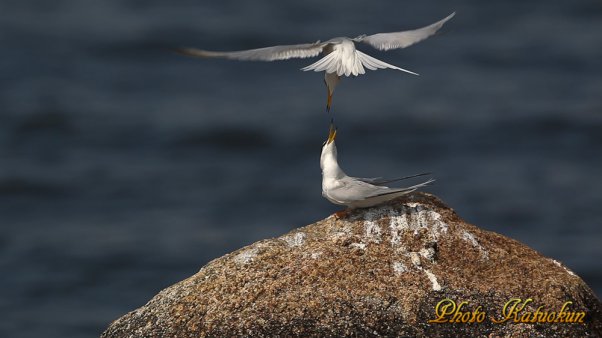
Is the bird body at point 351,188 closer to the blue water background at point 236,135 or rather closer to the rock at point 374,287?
the rock at point 374,287

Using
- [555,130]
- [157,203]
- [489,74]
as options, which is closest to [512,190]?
[555,130]

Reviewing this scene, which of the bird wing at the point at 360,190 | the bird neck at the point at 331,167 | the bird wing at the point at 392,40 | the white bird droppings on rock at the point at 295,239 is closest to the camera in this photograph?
the white bird droppings on rock at the point at 295,239

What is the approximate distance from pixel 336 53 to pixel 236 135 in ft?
36.6

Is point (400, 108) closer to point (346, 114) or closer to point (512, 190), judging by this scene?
point (346, 114)

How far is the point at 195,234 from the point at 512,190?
5.34m

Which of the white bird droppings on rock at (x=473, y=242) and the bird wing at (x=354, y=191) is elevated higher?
the bird wing at (x=354, y=191)

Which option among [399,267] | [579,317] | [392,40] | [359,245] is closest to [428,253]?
[399,267]

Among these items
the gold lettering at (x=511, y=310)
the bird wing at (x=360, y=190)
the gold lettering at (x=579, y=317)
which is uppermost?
the bird wing at (x=360, y=190)

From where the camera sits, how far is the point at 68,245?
17.7 meters

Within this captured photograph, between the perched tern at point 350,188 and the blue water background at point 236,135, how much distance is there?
786cm

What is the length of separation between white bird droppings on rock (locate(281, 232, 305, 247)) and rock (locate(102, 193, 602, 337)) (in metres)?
0.02

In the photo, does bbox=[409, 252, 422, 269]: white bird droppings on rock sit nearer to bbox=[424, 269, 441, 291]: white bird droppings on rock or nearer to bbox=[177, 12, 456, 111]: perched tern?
bbox=[424, 269, 441, 291]: white bird droppings on rock

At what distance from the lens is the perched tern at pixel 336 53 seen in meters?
8.91

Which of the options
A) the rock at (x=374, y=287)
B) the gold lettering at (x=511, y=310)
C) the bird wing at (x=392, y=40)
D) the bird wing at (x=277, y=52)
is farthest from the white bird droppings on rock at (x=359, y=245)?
the bird wing at (x=392, y=40)
